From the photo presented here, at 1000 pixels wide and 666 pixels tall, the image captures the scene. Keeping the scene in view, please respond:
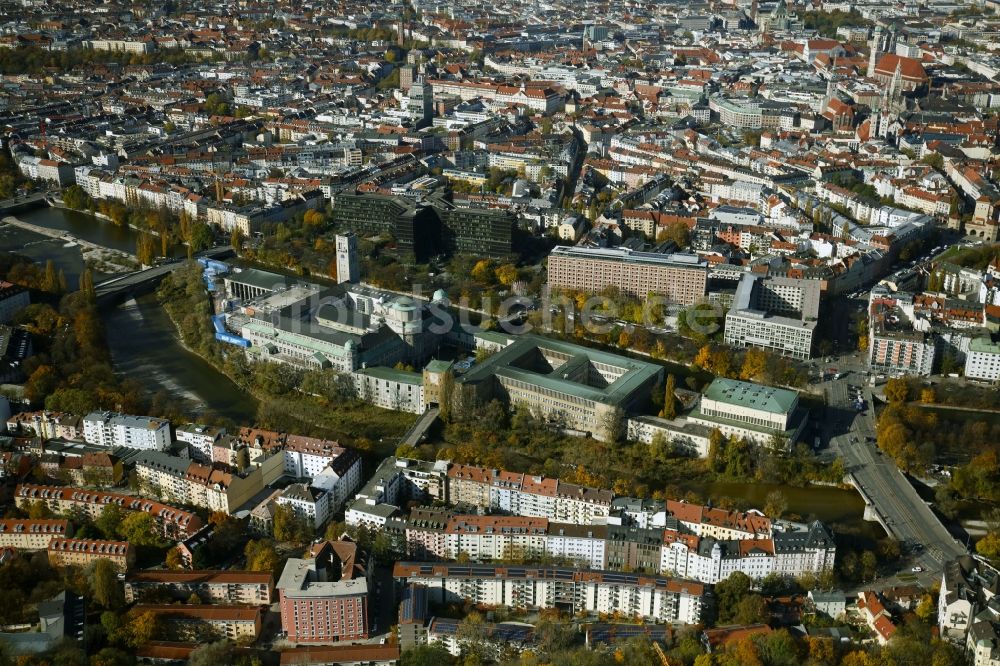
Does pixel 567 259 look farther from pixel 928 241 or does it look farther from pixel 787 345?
pixel 928 241

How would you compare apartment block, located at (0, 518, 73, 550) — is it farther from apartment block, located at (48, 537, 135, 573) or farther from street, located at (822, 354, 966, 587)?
street, located at (822, 354, 966, 587)

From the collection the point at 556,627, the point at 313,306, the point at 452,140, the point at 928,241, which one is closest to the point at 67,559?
the point at 556,627

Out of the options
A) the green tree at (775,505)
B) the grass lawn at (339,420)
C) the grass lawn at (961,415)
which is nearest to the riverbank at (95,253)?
the grass lawn at (339,420)

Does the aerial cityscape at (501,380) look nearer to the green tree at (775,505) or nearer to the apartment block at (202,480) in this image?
the apartment block at (202,480)

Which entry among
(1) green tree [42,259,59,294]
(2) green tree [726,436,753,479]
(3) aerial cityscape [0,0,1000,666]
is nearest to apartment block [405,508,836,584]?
(3) aerial cityscape [0,0,1000,666]

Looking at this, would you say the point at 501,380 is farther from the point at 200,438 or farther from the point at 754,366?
the point at 200,438

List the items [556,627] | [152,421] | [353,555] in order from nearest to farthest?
[556,627] → [353,555] → [152,421]
